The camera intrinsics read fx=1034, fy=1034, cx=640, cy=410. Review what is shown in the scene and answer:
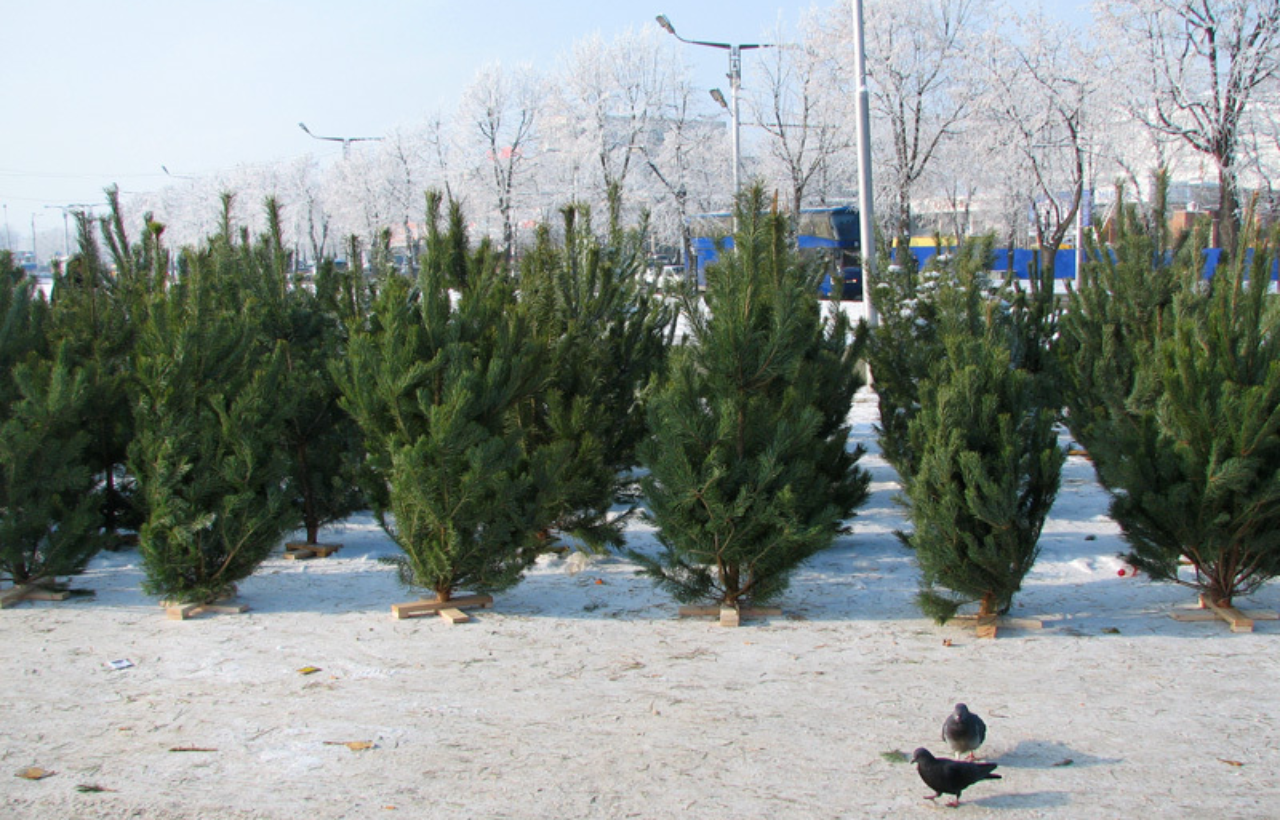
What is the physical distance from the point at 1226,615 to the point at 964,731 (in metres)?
2.79

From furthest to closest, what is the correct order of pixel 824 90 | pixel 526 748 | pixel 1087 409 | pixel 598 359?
pixel 824 90 < pixel 1087 409 < pixel 598 359 < pixel 526 748

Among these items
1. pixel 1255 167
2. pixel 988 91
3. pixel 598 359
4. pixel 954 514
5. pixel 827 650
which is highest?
pixel 988 91

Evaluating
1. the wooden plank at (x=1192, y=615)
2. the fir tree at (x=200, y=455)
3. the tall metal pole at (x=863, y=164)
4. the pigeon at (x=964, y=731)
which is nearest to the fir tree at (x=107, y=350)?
the fir tree at (x=200, y=455)

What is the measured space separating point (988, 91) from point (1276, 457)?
65.7 ft

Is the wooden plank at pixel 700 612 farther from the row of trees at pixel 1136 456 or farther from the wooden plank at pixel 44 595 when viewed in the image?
the wooden plank at pixel 44 595

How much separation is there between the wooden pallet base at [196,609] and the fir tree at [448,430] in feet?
3.44

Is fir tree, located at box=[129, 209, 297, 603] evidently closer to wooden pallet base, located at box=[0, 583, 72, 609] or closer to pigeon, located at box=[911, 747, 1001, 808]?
wooden pallet base, located at box=[0, 583, 72, 609]

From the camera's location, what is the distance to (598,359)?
26.0 ft

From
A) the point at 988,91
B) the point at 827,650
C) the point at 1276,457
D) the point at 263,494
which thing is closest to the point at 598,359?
the point at 263,494

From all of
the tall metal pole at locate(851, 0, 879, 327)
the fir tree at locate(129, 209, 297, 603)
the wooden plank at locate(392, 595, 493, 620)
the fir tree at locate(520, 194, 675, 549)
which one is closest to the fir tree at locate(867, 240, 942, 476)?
the fir tree at locate(520, 194, 675, 549)

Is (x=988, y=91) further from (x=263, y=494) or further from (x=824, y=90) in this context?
(x=263, y=494)

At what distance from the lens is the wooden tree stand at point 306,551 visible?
7805mm

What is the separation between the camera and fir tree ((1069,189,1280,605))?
5.61m

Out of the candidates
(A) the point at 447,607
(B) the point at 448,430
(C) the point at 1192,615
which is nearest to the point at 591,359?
(B) the point at 448,430
